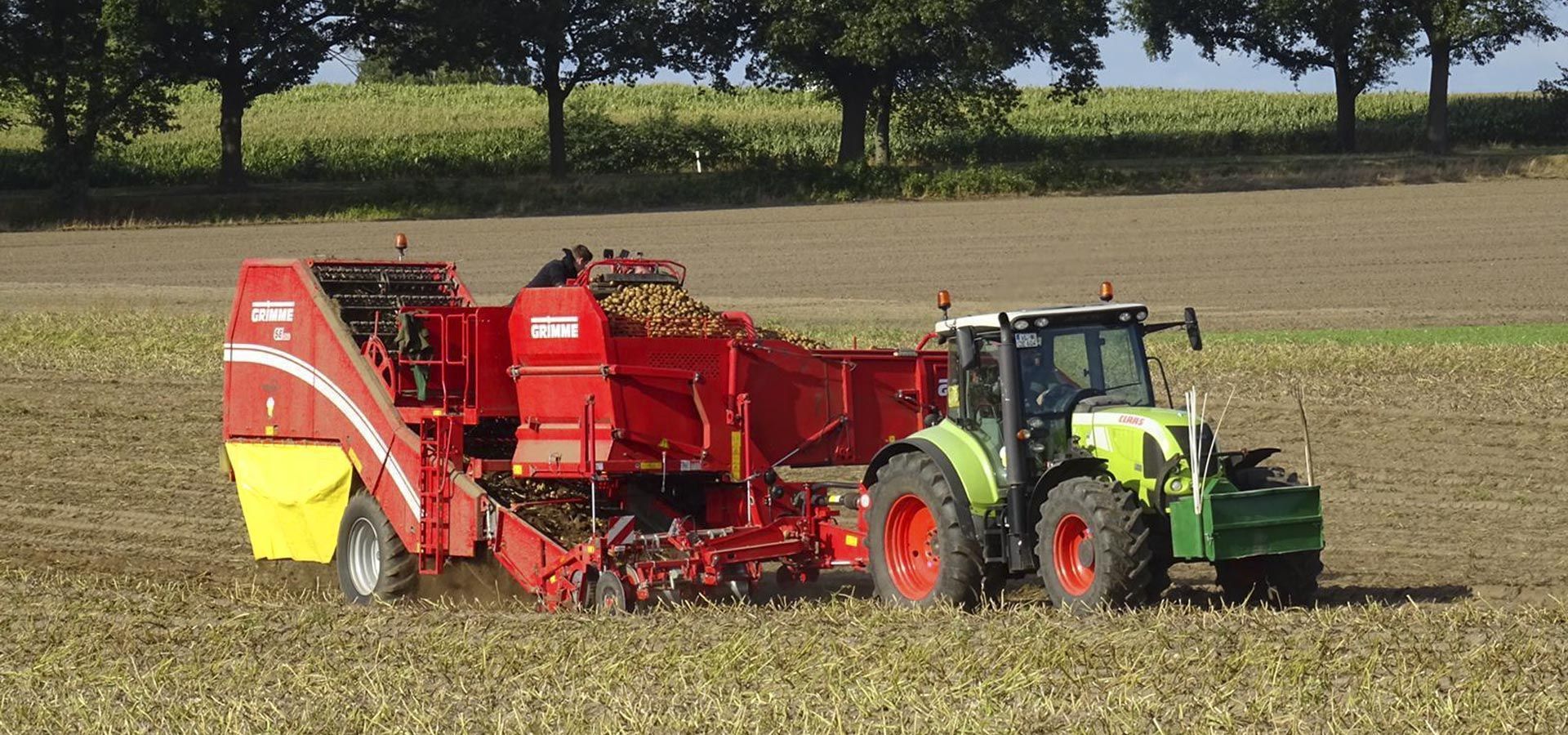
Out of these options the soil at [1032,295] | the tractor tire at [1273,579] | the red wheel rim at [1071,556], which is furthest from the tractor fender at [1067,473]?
the soil at [1032,295]

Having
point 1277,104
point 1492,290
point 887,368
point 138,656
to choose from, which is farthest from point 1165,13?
point 138,656

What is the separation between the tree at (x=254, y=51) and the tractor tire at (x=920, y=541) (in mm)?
36339

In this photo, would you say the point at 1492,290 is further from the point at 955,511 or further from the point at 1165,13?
the point at 1165,13

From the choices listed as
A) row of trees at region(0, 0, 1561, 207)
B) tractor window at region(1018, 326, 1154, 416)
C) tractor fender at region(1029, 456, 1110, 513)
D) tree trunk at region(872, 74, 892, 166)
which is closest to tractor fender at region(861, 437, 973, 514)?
tractor fender at region(1029, 456, 1110, 513)

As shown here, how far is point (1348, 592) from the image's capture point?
1122 centimetres

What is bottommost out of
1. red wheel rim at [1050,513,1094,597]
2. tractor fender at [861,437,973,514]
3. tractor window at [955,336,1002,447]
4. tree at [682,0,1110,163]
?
red wheel rim at [1050,513,1094,597]

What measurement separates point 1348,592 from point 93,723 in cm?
709

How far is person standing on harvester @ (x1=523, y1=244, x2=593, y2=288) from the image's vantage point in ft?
39.8

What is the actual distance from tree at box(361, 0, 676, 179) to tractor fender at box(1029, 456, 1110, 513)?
126 ft

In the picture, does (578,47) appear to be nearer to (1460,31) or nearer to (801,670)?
(1460,31)

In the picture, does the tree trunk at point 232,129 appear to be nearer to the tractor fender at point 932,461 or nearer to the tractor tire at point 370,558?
the tractor tire at point 370,558

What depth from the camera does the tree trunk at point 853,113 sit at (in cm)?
4931

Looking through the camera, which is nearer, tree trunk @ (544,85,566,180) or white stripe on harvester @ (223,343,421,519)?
white stripe on harvester @ (223,343,421,519)

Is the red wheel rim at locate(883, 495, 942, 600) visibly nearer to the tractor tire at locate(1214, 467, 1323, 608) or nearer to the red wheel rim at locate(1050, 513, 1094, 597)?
the red wheel rim at locate(1050, 513, 1094, 597)
